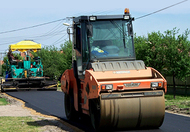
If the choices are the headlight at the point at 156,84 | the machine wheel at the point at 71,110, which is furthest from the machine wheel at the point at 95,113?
the machine wheel at the point at 71,110

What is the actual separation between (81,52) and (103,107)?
88.4 inches

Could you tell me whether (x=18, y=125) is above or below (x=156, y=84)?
below

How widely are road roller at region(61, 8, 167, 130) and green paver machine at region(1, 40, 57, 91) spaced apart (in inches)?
698

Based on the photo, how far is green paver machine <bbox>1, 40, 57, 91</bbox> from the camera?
2738 centimetres

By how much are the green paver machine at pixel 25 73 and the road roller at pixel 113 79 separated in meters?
17.7

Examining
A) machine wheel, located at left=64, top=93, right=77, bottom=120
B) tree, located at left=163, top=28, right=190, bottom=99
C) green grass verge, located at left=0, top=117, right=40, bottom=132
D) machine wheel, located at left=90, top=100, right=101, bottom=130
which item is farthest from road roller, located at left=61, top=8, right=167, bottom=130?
tree, located at left=163, top=28, right=190, bottom=99

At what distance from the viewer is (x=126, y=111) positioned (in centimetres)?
803

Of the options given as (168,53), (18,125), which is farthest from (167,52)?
(18,125)

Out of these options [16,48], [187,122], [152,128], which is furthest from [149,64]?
[152,128]

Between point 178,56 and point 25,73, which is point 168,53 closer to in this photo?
point 178,56

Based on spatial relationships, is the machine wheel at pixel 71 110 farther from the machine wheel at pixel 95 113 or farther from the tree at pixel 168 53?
the tree at pixel 168 53

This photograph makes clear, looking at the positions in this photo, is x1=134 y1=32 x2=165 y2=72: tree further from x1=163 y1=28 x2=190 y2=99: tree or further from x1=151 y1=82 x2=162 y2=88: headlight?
x1=151 y1=82 x2=162 y2=88: headlight

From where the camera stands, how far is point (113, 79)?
27.6 ft

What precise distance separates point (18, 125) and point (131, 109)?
3.76m
